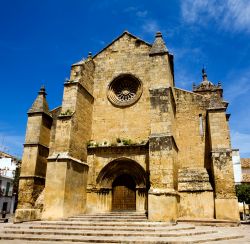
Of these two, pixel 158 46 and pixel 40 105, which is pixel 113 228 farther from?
pixel 40 105

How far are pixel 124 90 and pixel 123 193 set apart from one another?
5402 millimetres

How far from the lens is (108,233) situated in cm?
808

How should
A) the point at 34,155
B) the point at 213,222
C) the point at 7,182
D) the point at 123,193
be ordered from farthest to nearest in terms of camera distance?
1. the point at 7,182
2. the point at 34,155
3. the point at 123,193
4. the point at 213,222

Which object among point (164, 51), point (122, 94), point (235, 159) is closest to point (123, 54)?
point (122, 94)

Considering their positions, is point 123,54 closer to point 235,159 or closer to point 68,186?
point 68,186

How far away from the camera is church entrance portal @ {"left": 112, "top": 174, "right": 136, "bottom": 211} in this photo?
41.4 feet

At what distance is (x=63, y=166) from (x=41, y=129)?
403 cm

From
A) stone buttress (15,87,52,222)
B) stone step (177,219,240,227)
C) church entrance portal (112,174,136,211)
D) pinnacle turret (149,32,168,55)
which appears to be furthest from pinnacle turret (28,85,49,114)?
stone step (177,219,240,227)

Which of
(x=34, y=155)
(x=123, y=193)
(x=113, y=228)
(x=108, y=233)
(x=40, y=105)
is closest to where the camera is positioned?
(x=108, y=233)

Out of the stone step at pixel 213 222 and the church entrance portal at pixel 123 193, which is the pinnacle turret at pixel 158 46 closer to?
the church entrance portal at pixel 123 193

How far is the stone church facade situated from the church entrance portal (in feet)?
0.15

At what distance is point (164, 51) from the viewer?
12352 millimetres

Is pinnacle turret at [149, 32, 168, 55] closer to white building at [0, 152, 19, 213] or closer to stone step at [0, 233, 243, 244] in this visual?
stone step at [0, 233, 243, 244]

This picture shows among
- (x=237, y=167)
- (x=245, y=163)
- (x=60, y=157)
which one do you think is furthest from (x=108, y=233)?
(x=245, y=163)
